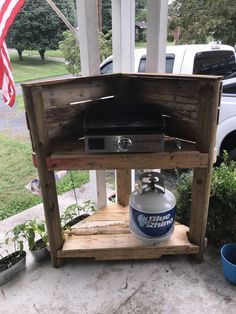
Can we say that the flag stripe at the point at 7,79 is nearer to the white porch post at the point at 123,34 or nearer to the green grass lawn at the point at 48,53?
the green grass lawn at the point at 48,53

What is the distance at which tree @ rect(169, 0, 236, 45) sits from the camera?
2.25 meters

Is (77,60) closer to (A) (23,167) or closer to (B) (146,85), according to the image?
(B) (146,85)

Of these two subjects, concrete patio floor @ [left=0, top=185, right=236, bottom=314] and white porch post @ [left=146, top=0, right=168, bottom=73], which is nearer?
concrete patio floor @ [left=0, top=185, right=236, bottom=314]

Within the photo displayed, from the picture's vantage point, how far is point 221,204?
1.60 metres

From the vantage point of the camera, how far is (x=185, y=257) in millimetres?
1660

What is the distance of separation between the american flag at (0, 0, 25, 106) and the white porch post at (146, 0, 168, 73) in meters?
0.67

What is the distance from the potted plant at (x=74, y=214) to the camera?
6.01 ft

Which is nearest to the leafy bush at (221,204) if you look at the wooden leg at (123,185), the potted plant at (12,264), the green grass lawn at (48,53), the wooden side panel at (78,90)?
the wooden leg at (123,185)

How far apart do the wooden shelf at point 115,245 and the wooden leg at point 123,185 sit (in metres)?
0.27

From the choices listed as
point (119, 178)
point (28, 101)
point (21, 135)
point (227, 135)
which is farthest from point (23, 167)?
point (227, 135)

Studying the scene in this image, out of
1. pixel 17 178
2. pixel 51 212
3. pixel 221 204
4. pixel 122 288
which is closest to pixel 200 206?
pixel 221 204

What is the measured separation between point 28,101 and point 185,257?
1222 millimetres

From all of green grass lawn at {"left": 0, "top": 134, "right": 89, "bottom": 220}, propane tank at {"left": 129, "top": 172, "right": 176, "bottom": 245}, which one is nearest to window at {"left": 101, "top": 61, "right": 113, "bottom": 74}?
green grass lawn at {"left": 0, "top": 134, "right": 89, "bottom": 220}

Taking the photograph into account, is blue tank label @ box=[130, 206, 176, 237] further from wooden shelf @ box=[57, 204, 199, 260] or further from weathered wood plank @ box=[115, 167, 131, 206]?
weathered wood plank @ box=[115, 167, 131, 206]
